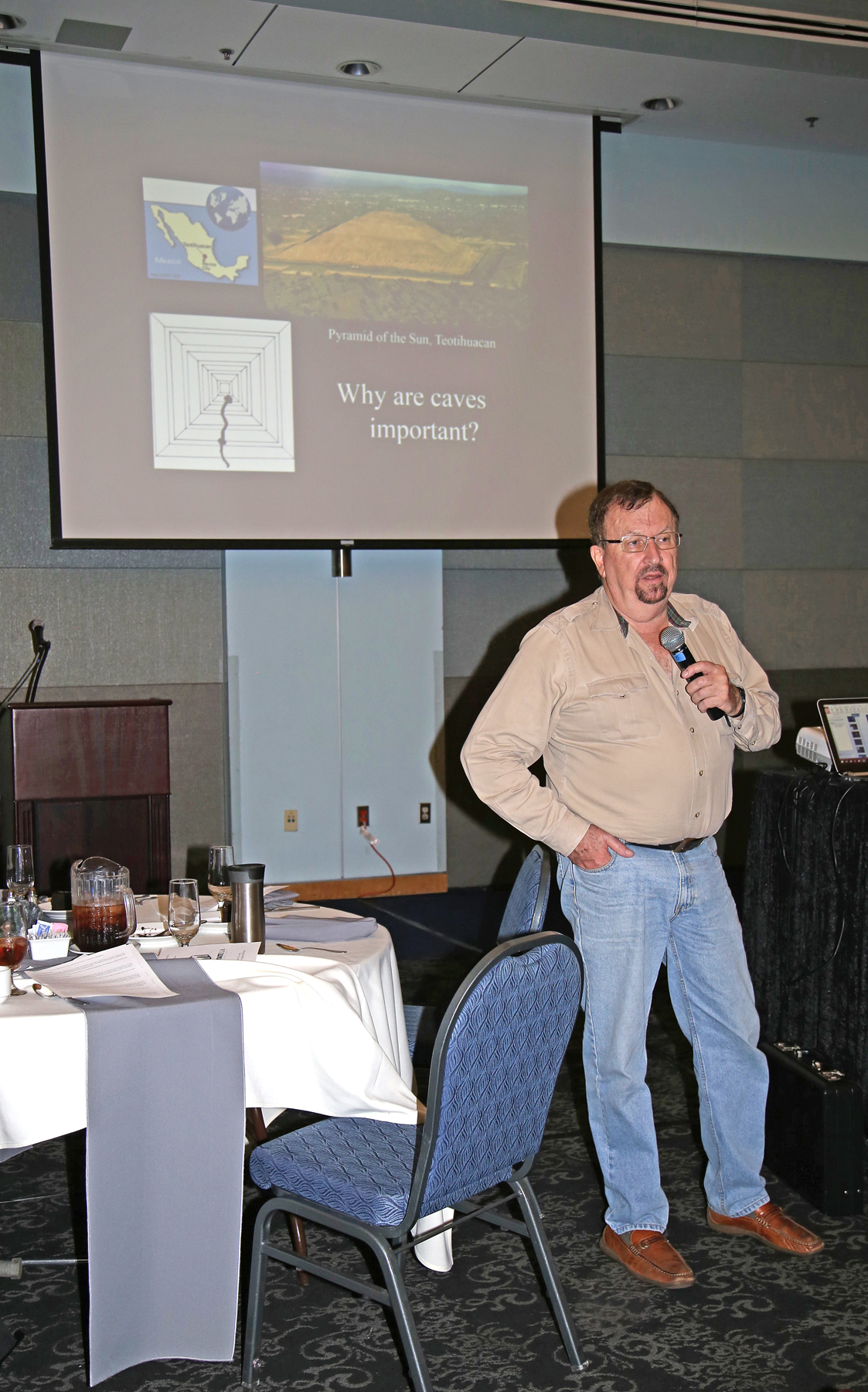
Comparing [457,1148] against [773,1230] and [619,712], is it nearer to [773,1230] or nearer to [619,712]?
[619,712]

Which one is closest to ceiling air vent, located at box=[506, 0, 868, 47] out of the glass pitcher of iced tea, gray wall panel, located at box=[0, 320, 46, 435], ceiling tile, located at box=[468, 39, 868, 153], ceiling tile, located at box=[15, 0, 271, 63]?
ceiling tile, located at box=[468, 39, 868, 153]

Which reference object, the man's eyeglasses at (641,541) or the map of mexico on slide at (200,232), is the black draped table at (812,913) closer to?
the man's eyeglasses at (641,541)

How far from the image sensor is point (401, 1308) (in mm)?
1862

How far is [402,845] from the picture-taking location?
5.78 m

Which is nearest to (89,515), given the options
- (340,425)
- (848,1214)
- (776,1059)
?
(340,425)

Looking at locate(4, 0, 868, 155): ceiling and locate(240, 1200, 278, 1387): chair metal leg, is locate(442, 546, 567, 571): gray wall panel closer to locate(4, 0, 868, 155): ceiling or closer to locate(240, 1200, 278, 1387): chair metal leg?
locate(4, 0, 868, 155): ceiling

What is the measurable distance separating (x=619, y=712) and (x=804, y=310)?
468cm

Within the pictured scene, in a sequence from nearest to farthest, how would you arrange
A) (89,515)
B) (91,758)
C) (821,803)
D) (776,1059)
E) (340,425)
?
(776,1059) → (821,803) → (91,758) → (89,515) → (340,425)

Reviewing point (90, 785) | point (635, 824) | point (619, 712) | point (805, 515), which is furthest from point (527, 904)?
point (805, 515)

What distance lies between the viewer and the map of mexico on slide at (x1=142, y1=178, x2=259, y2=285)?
16.4 feet

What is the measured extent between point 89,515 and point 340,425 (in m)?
1.18

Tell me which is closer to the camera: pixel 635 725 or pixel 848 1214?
pixel 635 725

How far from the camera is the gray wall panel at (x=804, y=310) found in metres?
6.24

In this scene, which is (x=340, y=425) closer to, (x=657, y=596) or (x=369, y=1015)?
(x=657, y=596)
